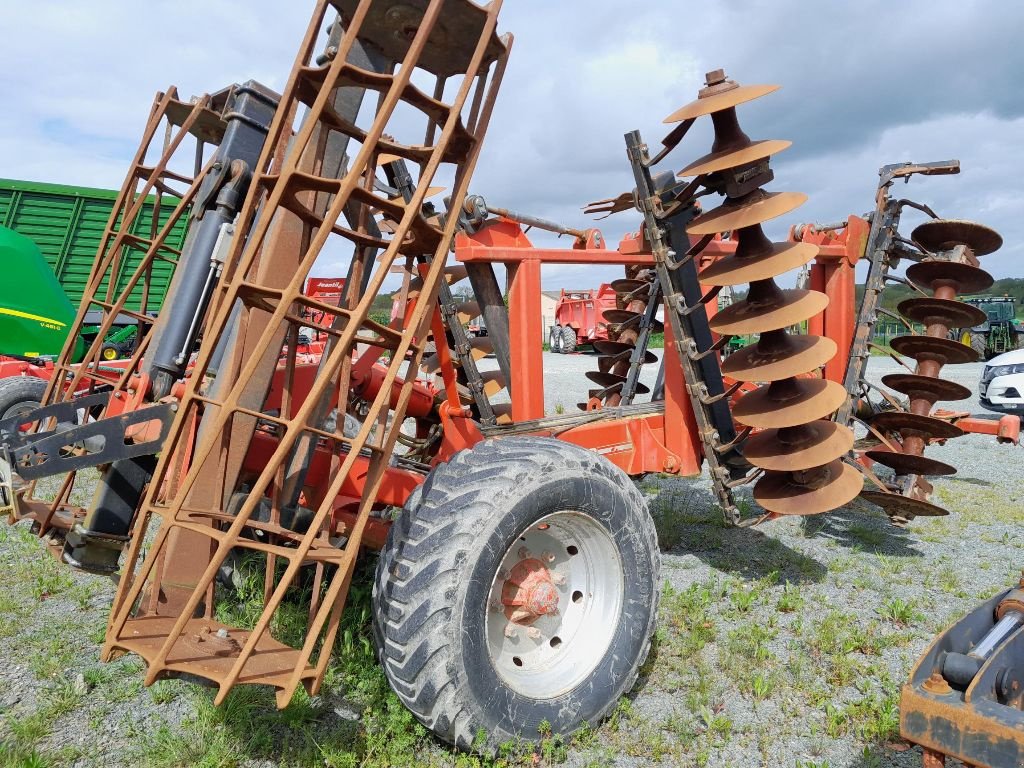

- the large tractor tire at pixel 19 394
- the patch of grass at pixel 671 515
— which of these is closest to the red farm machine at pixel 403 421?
the patch of grass at pixel 671 515

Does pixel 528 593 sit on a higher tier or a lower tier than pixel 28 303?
lower

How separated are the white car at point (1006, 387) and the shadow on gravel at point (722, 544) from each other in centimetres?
817

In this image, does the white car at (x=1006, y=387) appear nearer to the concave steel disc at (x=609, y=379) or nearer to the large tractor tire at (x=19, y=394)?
the concave steel disc at (x=609, y=379)

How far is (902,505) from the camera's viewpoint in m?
4.46

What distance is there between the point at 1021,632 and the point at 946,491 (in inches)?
→ 211

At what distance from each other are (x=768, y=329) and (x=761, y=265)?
0.98ft

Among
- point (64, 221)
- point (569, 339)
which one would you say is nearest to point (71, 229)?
point (64, 221)

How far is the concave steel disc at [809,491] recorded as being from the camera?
3.58 metres

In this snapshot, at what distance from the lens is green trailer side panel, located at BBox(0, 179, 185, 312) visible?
978 cm

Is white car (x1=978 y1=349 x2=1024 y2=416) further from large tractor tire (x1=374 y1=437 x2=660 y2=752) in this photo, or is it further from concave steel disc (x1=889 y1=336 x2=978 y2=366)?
large tractor tire (x1=374 y1=437 x2=660 y2=752)

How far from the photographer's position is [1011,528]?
5.20m

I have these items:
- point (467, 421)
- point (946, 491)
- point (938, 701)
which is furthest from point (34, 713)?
point (946, 491)

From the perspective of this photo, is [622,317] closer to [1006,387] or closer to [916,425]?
[916,425]

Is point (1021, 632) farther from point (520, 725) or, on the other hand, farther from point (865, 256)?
point (865, 256)
